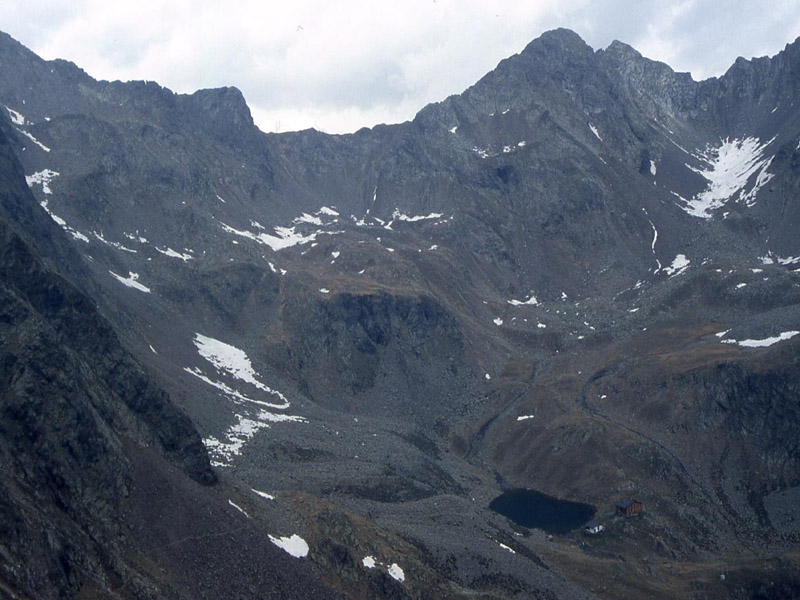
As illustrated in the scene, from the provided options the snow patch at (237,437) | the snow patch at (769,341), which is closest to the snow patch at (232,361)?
the snow patch at (237,437)

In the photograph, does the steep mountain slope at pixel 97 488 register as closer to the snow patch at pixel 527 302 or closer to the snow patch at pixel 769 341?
the snow patch at pixel 769 341

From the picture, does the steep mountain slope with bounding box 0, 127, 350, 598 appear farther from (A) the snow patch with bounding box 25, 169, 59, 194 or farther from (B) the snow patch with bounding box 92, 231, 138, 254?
(A) the snow patch with bounding box 25, 169, 59, 194

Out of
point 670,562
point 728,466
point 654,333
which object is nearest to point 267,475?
point 670,562

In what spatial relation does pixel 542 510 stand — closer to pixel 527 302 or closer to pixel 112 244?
pixel 527 302

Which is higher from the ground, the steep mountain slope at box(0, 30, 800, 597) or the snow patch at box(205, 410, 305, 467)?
the steep mountain slope at box(0, 30, 800, 597)

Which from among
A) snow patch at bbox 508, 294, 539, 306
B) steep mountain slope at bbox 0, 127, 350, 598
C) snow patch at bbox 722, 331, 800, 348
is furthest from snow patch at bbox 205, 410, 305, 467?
snow patch at bbox 508, 294, 539, 306

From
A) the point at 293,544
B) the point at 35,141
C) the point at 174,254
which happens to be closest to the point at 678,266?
the point at 174,254
